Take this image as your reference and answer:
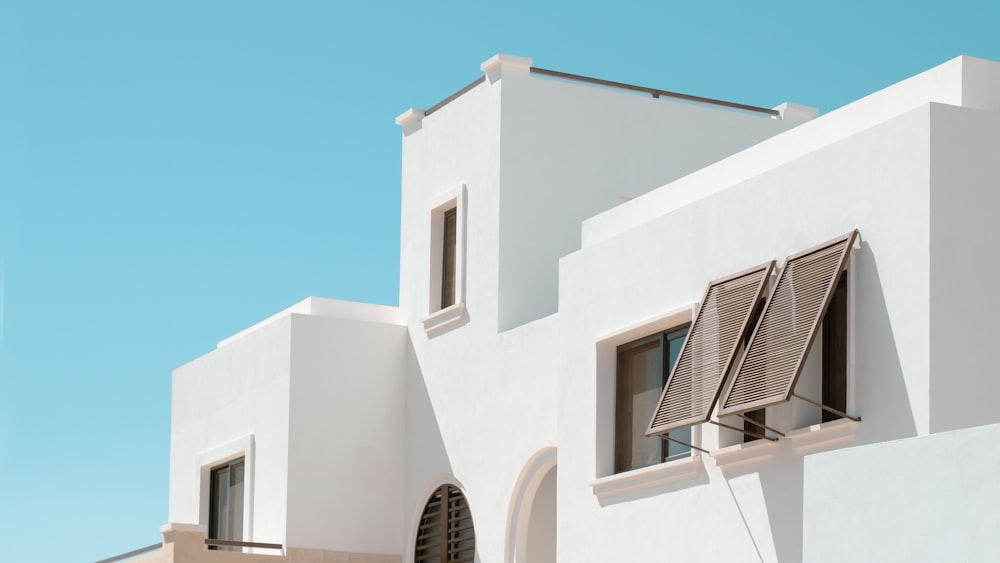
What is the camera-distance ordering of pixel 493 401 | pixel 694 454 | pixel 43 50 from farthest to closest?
pixel 43 50
pixel 493 401
pixel 694 454

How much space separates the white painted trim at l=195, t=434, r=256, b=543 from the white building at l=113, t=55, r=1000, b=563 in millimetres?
42

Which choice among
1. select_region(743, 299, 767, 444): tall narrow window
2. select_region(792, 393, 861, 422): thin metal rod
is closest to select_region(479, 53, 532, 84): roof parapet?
select_region(743, 299, 767, 444): tall narrow window

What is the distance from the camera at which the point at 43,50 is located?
32.6m

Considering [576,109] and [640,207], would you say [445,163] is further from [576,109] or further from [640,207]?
[640,207]

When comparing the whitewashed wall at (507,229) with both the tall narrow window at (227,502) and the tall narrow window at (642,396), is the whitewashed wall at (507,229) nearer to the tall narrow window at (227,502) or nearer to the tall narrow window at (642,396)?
the tall narrow window at (227,502)

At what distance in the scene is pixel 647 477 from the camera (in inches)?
585

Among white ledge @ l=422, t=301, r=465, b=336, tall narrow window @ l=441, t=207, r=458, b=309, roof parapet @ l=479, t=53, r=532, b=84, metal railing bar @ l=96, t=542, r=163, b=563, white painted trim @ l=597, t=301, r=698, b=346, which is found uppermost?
roof parapet @ l=479, t=53, r=532, b=84

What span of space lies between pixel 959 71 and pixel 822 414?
2903mm

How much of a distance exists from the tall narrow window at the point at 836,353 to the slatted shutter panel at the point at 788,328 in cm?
25

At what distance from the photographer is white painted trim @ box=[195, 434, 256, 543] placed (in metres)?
21.9

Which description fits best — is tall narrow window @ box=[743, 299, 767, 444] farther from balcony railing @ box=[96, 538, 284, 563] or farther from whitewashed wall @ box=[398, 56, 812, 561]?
balcony railing @ box=[96, 538, 284, 563]

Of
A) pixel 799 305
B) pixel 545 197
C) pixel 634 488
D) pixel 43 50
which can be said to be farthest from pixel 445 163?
pixel 43 50

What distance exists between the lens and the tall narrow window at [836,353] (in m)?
13.0

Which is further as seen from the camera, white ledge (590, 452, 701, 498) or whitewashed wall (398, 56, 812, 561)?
whitewashed wall (398, 56, 812, 561)
